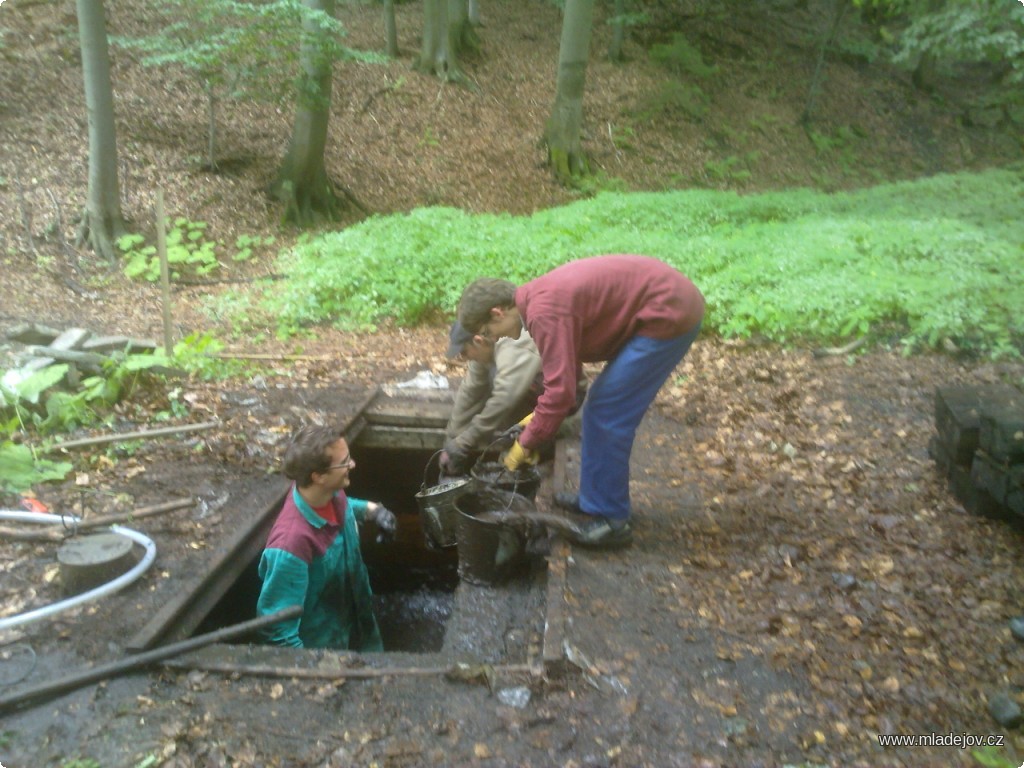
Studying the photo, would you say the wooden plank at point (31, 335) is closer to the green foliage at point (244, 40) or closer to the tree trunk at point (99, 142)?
the tree trunk at point (99, 142)

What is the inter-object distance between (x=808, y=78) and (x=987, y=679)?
20.0 metres

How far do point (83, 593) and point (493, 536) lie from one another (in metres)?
2.10

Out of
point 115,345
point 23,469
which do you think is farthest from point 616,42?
point 23,469

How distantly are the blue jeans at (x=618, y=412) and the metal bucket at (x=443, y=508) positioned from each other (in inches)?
29.0

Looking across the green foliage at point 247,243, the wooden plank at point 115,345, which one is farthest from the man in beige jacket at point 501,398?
the green foliage at point 247,243

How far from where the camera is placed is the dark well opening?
6453mm

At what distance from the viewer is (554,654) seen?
10.9ft

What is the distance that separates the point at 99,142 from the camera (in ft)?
32.0

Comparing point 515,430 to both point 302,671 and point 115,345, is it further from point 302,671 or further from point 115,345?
point 115,345

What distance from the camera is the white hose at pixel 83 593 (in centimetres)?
354

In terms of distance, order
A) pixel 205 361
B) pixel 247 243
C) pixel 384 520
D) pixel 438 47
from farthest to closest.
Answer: pixel 438 47, pixel 247 243, pixel 205 361, pixel 384 520

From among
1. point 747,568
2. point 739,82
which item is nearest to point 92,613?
point 747,568

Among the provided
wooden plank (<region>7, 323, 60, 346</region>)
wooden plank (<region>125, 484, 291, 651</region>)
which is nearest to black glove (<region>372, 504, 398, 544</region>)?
wooden plank (<region>125, 484, 291, 651</region>)

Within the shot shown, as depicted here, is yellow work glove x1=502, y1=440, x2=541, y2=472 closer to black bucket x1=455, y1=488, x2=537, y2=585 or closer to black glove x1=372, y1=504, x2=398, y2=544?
black bucket x1=455, y1=488, x2=537, y2=585
